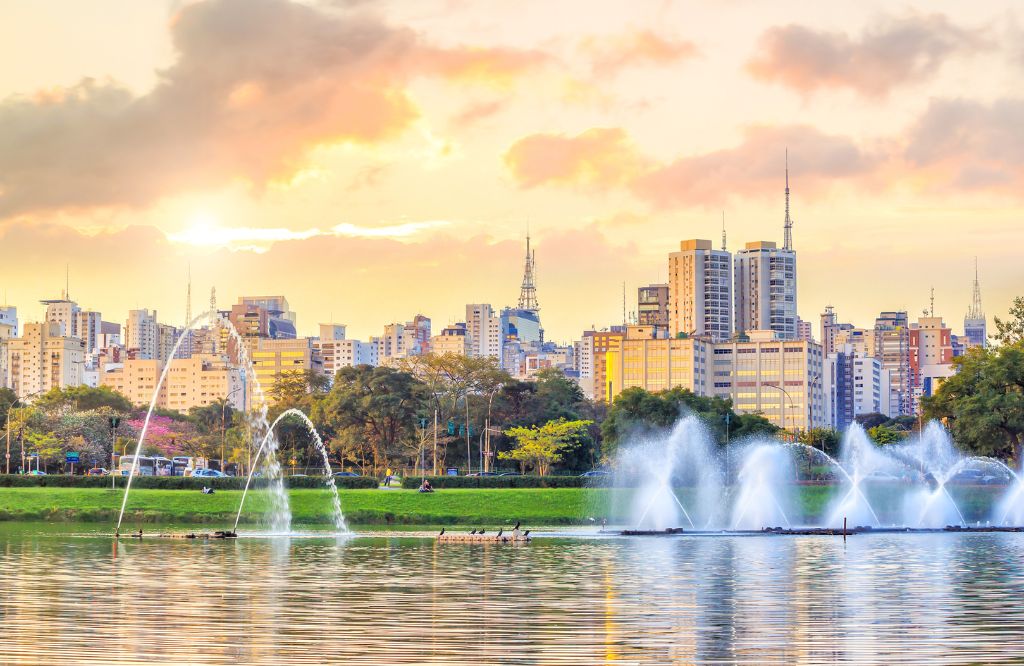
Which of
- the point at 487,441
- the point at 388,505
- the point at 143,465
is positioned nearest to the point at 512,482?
the point at 388,505

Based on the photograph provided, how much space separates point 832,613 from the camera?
3606cm

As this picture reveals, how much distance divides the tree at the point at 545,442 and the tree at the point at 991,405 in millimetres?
31859

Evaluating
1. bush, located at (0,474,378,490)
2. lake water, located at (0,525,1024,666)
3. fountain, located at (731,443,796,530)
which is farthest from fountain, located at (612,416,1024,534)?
lake water, located at (0,525,1024,666)

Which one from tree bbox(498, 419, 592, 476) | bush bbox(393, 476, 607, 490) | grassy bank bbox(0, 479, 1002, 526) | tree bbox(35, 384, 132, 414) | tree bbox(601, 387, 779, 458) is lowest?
grassy bank bbox(0, 479, 1002, 526)

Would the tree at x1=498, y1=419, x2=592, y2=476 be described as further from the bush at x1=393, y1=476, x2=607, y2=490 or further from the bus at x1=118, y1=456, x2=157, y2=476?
the bus at x1=118, y1=456, x2=157, y2=476

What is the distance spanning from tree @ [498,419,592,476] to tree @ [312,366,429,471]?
900 centimetres

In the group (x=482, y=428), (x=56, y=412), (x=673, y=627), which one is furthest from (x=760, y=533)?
(x=56, y=412)

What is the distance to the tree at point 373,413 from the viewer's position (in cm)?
12638

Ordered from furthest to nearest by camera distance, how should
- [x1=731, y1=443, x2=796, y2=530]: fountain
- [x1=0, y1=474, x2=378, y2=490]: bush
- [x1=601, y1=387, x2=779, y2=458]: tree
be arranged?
[x1=601, y1=387, x2=779, y2=458]: tree
[x1=0, y1=474, x2=378, y2=490]: bush
[x1=731, y1=443, x2=796, y2=530]: fountain

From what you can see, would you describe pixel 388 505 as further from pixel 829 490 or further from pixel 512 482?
pixel 829 490

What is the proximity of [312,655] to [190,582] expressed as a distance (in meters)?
16.0

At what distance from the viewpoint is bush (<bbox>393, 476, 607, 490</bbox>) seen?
101812 mm

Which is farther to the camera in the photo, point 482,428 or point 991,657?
point 482,428

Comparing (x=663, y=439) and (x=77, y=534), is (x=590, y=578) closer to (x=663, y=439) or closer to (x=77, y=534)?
(x=77, y=534)
